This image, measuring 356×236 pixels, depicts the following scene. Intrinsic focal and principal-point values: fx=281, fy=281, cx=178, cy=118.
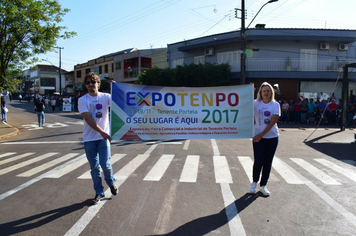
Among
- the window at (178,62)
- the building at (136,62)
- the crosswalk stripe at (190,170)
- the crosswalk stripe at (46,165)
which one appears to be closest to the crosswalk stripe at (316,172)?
the crosswalk stripe at (190,170)

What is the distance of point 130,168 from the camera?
7.11 m

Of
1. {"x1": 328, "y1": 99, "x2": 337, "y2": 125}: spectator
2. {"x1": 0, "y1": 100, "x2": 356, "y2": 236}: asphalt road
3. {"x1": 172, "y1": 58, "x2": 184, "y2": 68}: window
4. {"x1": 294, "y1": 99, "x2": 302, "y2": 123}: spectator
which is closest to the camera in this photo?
{"x1": 0, "y1": 100, "x2": 356, "y2": 236}: asphalt road

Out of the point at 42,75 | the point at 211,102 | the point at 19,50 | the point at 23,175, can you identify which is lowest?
the point at 23,175

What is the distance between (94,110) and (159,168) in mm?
2962

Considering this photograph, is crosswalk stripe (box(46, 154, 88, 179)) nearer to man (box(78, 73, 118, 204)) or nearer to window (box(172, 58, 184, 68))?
man (box(78, 73, 118, 204))

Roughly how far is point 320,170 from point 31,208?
633 centimetres

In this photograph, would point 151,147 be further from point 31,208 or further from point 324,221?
point 324,221

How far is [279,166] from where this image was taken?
24.1 ft

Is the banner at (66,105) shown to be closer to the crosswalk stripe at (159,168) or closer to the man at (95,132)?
the crosswalk stripe at (159,168)

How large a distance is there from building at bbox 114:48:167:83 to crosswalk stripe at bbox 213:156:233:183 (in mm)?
34523

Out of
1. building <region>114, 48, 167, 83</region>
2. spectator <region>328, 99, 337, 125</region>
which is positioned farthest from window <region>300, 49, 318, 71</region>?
building <region>114, 48, 167, 83</region>

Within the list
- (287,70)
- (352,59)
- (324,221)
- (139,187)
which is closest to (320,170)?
(324,221)

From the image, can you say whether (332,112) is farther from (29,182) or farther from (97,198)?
(29,182)

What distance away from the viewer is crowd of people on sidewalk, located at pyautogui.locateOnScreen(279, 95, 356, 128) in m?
18.7
